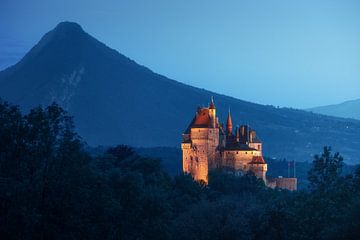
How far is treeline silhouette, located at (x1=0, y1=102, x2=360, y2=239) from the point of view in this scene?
41.0 m

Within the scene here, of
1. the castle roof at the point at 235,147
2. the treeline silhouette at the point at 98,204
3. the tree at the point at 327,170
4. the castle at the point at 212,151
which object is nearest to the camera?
the treeline silhouette at the point at 98,204

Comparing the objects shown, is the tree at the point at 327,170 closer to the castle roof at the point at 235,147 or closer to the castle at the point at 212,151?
the castle at the point at 212,151

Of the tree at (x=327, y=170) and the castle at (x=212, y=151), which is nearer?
the tree at (x=327, y=170)

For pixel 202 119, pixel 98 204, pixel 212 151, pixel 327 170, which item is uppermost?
pixel 202 119

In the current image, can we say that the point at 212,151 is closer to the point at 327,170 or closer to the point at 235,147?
the point at 235,147

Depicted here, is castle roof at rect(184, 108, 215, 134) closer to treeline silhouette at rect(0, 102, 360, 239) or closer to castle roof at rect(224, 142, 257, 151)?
castle roof at rect(224, 142, 257, 151)

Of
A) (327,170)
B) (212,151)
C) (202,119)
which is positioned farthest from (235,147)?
(327,170)

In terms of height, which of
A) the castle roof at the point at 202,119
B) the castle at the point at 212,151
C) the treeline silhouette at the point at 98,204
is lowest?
the treeline silhouette at the point at 98,204

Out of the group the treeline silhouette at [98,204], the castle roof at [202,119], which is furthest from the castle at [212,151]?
the treeline silhouette at [98,204]

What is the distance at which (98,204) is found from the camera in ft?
151

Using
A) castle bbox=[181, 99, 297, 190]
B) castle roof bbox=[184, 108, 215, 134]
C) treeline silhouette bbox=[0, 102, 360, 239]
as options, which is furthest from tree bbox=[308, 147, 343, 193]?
castle roof bbox=[184, 108, 215, 134]

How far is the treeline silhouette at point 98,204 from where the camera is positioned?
41.0 meters

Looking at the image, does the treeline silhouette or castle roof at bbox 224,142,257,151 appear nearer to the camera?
the treeline silhouette

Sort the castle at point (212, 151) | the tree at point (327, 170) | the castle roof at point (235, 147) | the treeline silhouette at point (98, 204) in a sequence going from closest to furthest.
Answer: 1. the treeline silhouette at point (98, 204)
2. the tree at point (327, 170)
3. the castle at point (212, 151)
4. the castle roof at point (235, 147)
